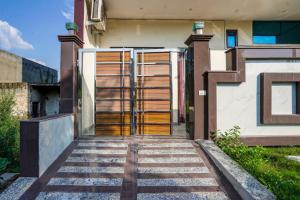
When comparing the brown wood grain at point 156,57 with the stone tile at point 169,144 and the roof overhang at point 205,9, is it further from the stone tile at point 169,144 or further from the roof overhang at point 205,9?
the roof overhang at point 205,9

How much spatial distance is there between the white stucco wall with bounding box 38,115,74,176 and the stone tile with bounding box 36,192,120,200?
63 cm

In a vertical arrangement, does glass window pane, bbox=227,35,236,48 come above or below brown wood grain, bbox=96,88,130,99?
above

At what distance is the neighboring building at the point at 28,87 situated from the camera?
8188mm

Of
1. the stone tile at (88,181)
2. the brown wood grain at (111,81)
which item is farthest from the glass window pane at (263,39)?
the stone tile at (88,181)

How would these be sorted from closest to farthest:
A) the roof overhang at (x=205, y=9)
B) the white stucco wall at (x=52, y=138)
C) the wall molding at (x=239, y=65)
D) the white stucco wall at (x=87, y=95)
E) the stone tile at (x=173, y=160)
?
the white stucco wall at (x=52, y=138) → the stone tile at (x=173, y=160) → the wall molding at (x=239, y=65) → the white stucco wall at (x=87, y=95) → the roof overhang at (x=205, y=9)

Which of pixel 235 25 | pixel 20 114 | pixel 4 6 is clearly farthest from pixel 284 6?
pixel 4 6

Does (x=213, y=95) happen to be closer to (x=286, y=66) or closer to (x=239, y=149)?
(x=239, y=149)

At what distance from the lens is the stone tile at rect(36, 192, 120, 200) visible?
2992mm

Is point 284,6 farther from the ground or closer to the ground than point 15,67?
farther from the ground

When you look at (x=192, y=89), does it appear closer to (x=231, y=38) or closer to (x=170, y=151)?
(x=170, y=151)

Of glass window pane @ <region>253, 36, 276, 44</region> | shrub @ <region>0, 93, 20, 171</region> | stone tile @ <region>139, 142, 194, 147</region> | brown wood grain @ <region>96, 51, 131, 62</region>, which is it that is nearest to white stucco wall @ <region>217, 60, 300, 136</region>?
stone tile @ <region>139, 142, 194, 147</region>

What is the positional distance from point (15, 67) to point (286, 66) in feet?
35.0

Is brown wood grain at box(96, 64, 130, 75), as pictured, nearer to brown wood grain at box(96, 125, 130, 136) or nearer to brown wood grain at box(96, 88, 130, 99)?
brown wood grain at box(96, 88, 130, 99)

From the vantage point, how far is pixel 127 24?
9211 mm
